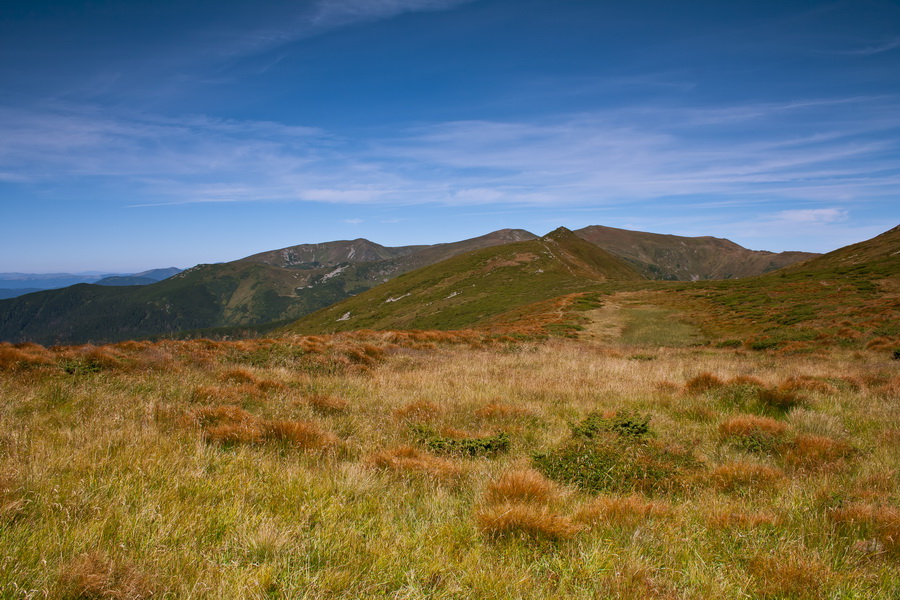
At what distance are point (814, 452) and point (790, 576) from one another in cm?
359

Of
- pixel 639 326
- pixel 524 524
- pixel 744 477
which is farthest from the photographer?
pixel 639 326

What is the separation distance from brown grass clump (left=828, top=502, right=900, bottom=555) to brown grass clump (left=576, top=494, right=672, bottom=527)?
1451mm

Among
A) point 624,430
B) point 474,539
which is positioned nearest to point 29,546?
point 474,539

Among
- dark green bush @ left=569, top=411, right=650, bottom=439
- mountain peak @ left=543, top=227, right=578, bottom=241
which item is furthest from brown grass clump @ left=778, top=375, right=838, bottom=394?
mountain peak @ left=543, top=227, right=578, bottom=241

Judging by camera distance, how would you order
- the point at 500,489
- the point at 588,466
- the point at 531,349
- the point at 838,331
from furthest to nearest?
the point at 838,331, the point at 531,349, the point at 588,466, the point at 500,489

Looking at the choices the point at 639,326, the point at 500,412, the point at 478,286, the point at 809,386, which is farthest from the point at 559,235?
the point at 500,412

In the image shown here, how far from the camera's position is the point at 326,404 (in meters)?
7.68

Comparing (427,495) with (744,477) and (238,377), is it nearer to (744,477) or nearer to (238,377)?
(744,477)

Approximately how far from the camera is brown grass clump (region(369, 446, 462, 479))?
483 cm

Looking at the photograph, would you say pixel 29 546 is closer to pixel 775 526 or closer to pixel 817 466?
pixel 775 526

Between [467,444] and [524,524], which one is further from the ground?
[524,524]

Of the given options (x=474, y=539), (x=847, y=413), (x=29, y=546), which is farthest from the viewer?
(x=847, y=413)

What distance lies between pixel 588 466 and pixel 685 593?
2401mm

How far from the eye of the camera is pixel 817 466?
5340 millimetres
